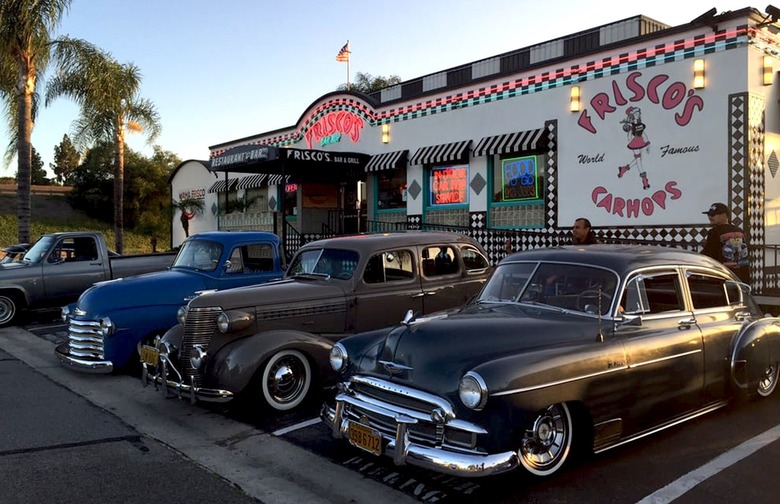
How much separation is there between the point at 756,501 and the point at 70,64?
20.9m

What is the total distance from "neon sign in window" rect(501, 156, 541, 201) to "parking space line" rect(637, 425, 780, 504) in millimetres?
9552

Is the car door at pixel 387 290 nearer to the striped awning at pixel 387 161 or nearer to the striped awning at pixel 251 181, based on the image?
the striped awning at pixel 387 161

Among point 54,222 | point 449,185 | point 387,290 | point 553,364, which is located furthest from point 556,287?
point 54,222

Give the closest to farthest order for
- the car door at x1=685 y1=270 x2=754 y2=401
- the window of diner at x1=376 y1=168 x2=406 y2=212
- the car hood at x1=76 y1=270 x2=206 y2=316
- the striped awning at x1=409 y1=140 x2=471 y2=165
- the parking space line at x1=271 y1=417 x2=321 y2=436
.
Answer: the car door at x1=685 y1=270 x2=754 y2=401, the parking space line at x1=271 y1=417 x2=321 y2=436, the car hood at x1=76 y1=270 x2=206 y2=316, the striped awning at x1=409 y1=140 x2=471 y2=165, the window of diner at x1=376 y1=168 x2=406 y2=212

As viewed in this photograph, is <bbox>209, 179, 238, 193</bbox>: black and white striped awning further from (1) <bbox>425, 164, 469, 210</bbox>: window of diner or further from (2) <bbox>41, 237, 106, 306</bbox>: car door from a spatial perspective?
(2) <bbox>41, 237, 106, 306</bbox>: car door

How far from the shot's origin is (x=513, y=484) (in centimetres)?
433

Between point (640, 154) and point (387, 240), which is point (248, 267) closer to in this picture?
point (387, 240)

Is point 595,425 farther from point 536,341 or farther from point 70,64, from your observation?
point 70,64

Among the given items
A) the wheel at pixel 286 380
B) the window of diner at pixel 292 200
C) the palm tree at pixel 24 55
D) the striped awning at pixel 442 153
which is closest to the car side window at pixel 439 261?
the wheel at pixel 286 380

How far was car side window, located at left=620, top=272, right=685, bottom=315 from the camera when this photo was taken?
195 inches

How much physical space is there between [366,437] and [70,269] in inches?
387

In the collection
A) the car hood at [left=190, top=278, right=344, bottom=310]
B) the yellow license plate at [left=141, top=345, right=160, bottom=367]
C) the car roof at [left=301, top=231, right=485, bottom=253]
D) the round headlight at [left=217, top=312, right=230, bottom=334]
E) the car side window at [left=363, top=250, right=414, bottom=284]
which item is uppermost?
the car roof at [left=301, top=231, right=485, bottom=253]

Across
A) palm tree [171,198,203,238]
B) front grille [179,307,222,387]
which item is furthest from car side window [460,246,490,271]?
palm tree [171,198,203,238]

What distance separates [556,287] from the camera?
202 inches
